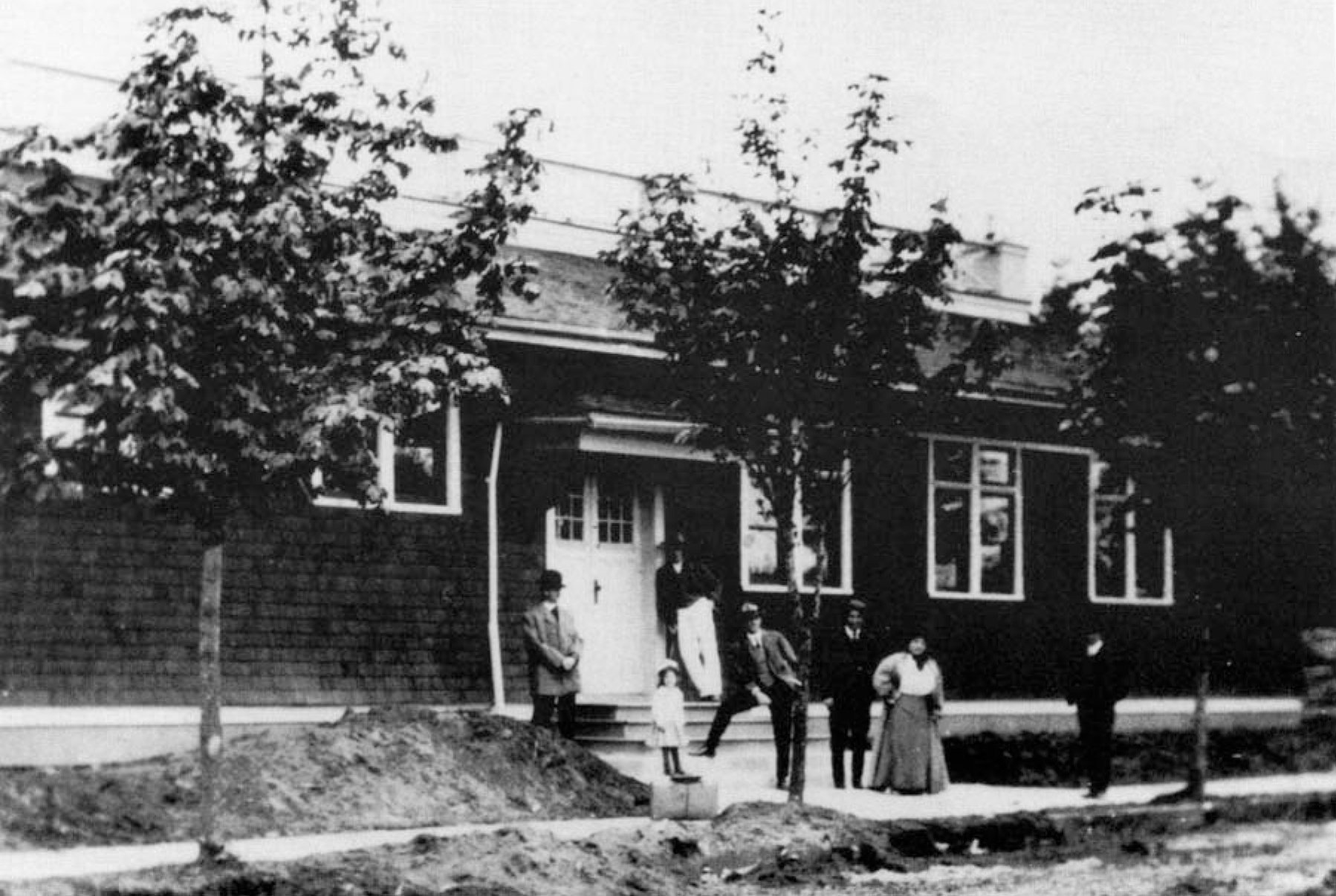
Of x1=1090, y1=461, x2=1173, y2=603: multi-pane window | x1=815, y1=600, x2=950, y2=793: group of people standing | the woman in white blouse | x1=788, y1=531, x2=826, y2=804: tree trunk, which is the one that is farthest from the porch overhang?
x1=1090, y1=461, x2=1173, y2=603: multi-pane window

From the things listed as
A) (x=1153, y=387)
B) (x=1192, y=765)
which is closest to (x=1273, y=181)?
(x=1153, y=387)

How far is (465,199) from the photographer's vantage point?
12.2 m

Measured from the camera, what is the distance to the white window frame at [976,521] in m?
22.6

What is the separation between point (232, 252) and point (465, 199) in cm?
162

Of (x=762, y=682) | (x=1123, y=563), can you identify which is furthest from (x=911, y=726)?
(x=1123, y=563)

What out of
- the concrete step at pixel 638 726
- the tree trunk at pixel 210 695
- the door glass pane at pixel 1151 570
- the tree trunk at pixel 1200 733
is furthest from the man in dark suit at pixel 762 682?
the door glass pane at pixel 1151 570

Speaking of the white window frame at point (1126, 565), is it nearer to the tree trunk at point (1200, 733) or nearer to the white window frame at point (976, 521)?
the white window frame at point (976, 521)

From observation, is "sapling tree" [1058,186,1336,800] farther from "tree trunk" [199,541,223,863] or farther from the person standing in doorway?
"tree trunk" [199,541,223,863]

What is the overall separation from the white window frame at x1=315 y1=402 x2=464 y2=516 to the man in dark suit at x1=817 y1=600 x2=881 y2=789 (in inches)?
147

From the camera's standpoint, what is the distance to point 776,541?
20.9 metres

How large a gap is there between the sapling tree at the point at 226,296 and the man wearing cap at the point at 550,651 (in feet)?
17.1

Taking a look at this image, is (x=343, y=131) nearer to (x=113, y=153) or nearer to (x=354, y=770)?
(x=113, y=153)

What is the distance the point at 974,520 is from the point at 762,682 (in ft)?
21.2

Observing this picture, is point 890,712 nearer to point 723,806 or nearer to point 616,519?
point 723,806
